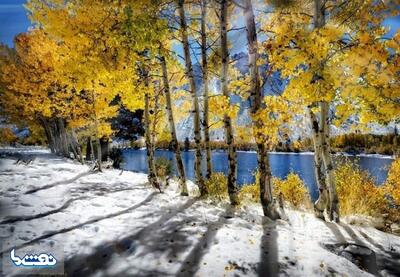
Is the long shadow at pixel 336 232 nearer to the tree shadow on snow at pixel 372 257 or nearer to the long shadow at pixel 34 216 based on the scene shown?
the tree shadow on snow at pixel 372 257

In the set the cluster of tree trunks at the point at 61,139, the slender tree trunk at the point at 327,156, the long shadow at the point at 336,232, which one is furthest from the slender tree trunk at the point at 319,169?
the cluster of tree trunks at the point at 61,139

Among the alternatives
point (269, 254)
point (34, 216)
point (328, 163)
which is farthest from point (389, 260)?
point (34, 216)

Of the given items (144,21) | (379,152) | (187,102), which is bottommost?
(379,152)

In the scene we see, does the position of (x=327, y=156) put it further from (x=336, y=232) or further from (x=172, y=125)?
(x=172, y=125)

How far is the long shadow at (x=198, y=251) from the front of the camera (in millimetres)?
4804

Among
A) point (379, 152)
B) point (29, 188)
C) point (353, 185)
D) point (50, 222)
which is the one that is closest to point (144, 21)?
point (50, 222)

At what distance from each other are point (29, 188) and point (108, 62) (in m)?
4.13

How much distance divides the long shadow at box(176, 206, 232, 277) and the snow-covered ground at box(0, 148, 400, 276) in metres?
0.02

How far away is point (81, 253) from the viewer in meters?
5.12

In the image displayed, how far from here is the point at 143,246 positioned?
18.3 feet

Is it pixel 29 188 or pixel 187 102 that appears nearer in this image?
pixel 29 188

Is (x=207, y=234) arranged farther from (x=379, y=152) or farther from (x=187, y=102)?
(x=379, y=152)

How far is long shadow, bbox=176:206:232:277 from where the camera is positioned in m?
4.80

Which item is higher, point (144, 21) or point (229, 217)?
point (144, 21)
